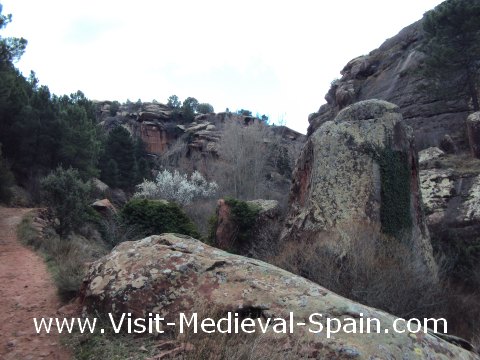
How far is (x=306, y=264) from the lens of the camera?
10289 millimetres

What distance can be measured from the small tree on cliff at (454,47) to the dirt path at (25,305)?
792 inches

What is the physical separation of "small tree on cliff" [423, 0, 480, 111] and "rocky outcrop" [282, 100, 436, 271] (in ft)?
32.9

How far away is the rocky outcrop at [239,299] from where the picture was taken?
14.0ft

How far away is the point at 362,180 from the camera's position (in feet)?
39.9

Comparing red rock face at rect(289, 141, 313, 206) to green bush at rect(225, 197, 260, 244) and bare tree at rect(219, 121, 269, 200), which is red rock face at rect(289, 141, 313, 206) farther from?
bare tree at rect(219, 121, 269, 200)

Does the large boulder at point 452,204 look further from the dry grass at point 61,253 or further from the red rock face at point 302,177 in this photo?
the dry grass at point 61,253

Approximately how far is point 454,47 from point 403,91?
23.8 ft

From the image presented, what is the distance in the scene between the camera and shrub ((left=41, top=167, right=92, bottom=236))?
1187cm

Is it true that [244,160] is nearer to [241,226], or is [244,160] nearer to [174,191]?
[174,191]

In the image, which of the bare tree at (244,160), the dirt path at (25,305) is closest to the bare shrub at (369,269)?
the dirt path at (25,305)

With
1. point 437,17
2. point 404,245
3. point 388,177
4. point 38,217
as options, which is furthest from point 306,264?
point 437,17

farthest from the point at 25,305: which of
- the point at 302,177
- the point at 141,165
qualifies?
the point at 141,165

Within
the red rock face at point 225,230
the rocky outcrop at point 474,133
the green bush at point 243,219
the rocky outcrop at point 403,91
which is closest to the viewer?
the red rock face at point 225,230

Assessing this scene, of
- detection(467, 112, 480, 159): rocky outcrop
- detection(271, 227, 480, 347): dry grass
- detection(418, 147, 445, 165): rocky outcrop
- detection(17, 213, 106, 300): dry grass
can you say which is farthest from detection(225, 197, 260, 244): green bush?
detection(467, 112, 480, 159): rocky outcrop
